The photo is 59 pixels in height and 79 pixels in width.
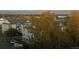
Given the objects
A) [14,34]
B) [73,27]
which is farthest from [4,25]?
[73,27]

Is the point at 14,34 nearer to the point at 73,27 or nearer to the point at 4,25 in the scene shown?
the point at 4,25

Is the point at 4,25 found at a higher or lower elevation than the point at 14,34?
higher

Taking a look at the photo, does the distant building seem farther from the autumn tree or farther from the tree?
the autumn tree

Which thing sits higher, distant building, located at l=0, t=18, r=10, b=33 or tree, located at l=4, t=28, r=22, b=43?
distant building, located at l=0, t=18, r=10, b=33

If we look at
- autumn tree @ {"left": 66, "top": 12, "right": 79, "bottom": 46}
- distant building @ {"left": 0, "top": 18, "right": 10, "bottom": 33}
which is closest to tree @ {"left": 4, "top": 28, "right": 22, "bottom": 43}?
distant building @ {"left": 0, "top": 18, "right": 10, "bottom": 33}

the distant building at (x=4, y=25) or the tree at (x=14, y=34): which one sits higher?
the distant building at (x=4, y=25)

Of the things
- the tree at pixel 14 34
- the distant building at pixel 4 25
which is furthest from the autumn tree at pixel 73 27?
the distant building at pixel 4 25

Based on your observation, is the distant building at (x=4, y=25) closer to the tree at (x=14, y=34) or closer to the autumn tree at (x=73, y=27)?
the tree at (x=14, y=34)
